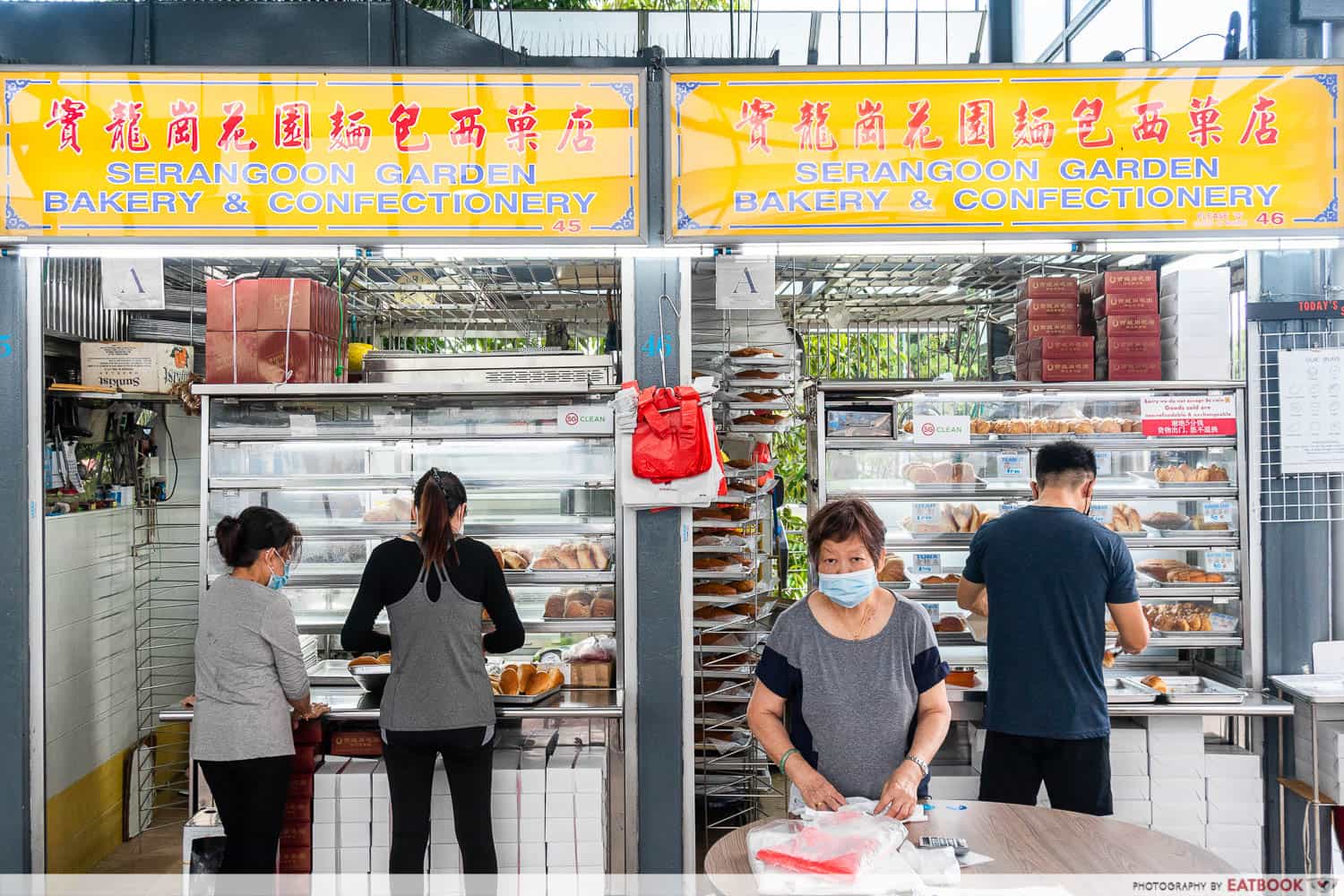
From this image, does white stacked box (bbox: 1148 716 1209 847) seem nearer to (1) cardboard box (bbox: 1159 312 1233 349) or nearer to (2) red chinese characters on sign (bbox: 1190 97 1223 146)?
(1) cardboard box (bbox: 1159 312 1233 349)

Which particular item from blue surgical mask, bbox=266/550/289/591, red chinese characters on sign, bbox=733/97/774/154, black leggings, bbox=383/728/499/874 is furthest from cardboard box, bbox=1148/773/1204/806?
blue surgical mask, bbox=266/550/289/591

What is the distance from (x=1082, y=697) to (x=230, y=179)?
4132mm

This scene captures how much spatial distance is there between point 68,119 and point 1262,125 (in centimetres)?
525

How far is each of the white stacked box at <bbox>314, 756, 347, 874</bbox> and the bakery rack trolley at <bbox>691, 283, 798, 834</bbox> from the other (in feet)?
6.46

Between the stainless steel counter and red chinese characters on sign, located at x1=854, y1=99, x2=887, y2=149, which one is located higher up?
red chinese characters on sign, located at x1=854, y1=99, x2=887, y2=149

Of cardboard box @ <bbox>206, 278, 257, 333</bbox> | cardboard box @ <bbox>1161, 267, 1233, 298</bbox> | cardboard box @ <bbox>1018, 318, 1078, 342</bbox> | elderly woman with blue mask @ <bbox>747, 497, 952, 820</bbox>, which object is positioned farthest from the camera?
cardboard box @ <bbox>1018, 318, 1078, 342</bbox>

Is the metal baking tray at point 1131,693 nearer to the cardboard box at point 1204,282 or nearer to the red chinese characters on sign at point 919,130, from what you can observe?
the cardboard box at point 1204,282

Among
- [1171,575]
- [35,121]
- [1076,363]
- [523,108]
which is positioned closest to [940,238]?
[1076,363]

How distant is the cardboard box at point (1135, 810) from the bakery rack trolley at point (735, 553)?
1.91 metres

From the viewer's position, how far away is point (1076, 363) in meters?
4.92

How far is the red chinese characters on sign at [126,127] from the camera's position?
166 inches

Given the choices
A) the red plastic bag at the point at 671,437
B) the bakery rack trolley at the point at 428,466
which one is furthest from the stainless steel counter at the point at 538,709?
the red plastic bag at the point at 671,437

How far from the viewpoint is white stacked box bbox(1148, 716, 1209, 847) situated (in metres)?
4.54

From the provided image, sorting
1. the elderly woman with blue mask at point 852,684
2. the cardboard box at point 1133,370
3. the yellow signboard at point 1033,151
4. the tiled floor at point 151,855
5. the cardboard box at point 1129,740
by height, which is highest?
the yellow signboard at point 1033,151
